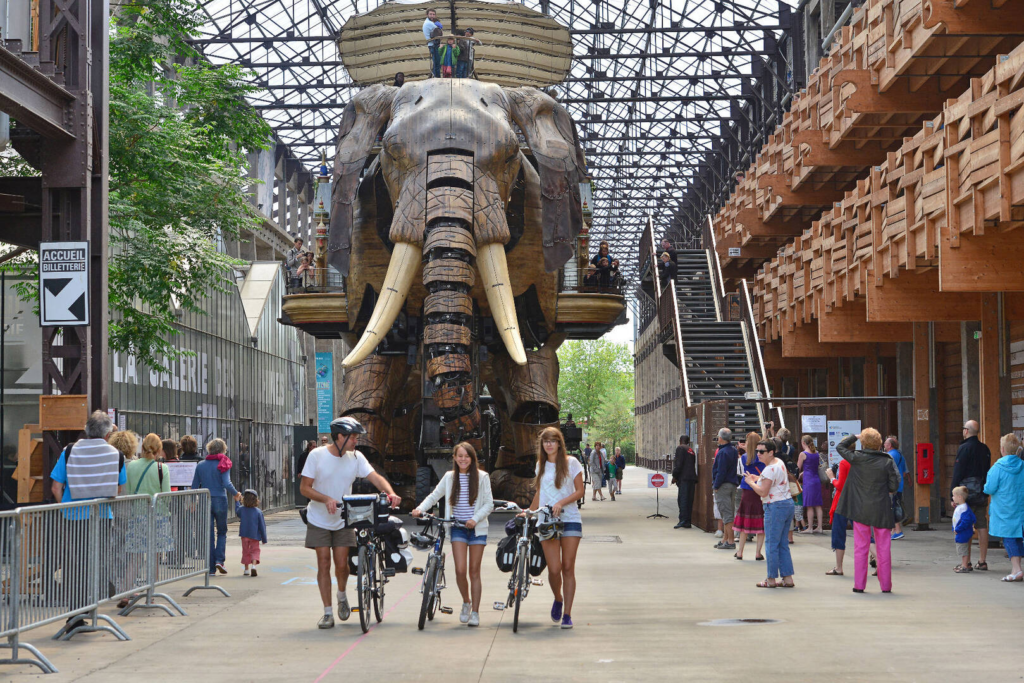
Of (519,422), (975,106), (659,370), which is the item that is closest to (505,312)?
(519,422)

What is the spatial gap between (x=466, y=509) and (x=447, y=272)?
6.18 metres

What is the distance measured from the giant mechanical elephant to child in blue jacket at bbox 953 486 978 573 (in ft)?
18.7

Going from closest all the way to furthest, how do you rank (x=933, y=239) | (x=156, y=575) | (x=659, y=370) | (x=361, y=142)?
(x=156, y=575), (x=933, y=239), (x=361, y=142), (x=659, y=370)

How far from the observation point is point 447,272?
16.5 meters

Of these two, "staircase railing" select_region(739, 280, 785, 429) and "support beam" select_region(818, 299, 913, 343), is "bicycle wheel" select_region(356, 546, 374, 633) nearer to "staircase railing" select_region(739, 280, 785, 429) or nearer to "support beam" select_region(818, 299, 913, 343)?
"support beam" select_region(818, 299, 913, 343)

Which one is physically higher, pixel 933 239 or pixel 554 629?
pixel 933 239

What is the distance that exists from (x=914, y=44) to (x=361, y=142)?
9048mm

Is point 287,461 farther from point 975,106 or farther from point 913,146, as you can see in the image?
point 975,106

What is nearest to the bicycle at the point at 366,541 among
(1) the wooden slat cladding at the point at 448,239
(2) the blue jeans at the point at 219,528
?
(2) the blue jeans at the point at 219,528

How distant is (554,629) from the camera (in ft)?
34.4

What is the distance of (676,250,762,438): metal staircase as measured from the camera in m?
26.8

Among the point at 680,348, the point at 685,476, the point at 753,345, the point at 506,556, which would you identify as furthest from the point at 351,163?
the point at 753,345

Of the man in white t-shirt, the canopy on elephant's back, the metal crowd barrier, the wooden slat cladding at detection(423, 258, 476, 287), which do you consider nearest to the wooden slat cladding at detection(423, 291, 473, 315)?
the wooden slat cladding at detection(423, 258, 476, 287)

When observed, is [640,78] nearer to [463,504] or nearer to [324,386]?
[324,386]
